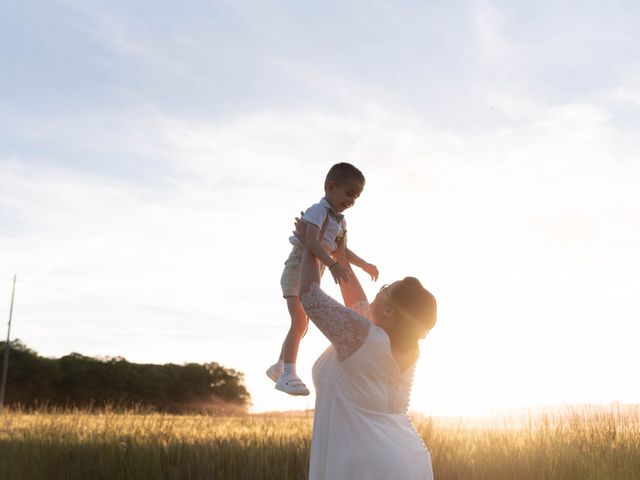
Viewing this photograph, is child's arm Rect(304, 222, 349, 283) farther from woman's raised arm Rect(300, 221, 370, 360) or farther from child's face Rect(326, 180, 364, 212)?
child's face Rect(326, 180, 364, 212)

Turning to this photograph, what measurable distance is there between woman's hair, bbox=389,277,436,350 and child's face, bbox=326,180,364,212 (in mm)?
1166

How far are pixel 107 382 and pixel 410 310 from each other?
40.7m

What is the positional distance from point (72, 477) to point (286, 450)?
3.15m

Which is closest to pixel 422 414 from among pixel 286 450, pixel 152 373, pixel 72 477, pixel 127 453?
pixel 286 450

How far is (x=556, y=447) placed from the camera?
7965 mm

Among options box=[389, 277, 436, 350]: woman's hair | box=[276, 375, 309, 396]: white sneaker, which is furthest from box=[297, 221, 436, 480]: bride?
box=[276, 375, 309, 396]: white sneaker

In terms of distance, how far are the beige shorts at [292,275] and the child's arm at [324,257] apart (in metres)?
1.07

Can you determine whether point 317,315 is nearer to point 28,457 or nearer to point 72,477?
point 72,477

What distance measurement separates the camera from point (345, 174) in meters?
5.04

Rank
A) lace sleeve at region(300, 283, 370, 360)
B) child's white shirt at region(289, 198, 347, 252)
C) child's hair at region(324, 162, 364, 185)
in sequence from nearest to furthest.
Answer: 1. lace sleeve at region(300, 283, 370, 360)
2. child's white shirt at region(289, 198, 347, 252)
3. child's hair at region(324, 162, 364, 185)

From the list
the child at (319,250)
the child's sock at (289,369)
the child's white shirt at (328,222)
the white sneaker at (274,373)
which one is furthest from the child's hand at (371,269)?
the white sneaker at (274,373)

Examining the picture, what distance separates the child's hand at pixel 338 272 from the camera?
4371 mm

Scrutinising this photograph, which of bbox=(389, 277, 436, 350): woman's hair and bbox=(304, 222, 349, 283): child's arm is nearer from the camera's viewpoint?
bbox=(389, 277, 436, 350): woman's hair

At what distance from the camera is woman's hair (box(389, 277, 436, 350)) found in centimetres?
400
